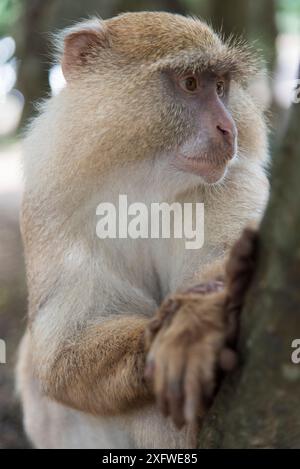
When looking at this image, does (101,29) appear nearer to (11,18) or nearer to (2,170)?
(11,18)

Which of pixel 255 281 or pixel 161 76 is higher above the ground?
pixel 161 76

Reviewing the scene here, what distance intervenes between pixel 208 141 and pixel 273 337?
6.58 ft

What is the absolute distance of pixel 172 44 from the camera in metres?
4.62

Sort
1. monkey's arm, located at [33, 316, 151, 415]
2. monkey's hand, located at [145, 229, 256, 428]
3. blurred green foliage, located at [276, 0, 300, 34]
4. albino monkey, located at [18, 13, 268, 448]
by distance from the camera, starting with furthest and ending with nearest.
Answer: blurred green foliage, located at [276, 0, 300, 34] < albino monkey, located at [18, 13, 268, 448] < monkey's arm, located at [33, 316, 151, 415] < monkey's hand, located at [145, 229, 256, 428]

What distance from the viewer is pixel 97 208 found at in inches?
179

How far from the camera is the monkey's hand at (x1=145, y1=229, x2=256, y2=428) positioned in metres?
3.01

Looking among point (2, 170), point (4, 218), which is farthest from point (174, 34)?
point (2, 170)

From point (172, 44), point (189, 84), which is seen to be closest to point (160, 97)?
point (189, 84)

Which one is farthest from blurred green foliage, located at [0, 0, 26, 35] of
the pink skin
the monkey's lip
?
the monkey's lip

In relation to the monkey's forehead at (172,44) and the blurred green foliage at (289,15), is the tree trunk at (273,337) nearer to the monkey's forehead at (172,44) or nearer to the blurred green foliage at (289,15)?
the monkey's forehead at (172,44)

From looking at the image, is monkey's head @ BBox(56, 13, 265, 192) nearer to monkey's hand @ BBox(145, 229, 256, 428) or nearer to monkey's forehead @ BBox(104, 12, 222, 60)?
monkey's forehead @ BBox(104, 12, 222, 60)

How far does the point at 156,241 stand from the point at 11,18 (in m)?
5.13

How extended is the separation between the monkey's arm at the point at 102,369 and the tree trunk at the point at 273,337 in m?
0.81
